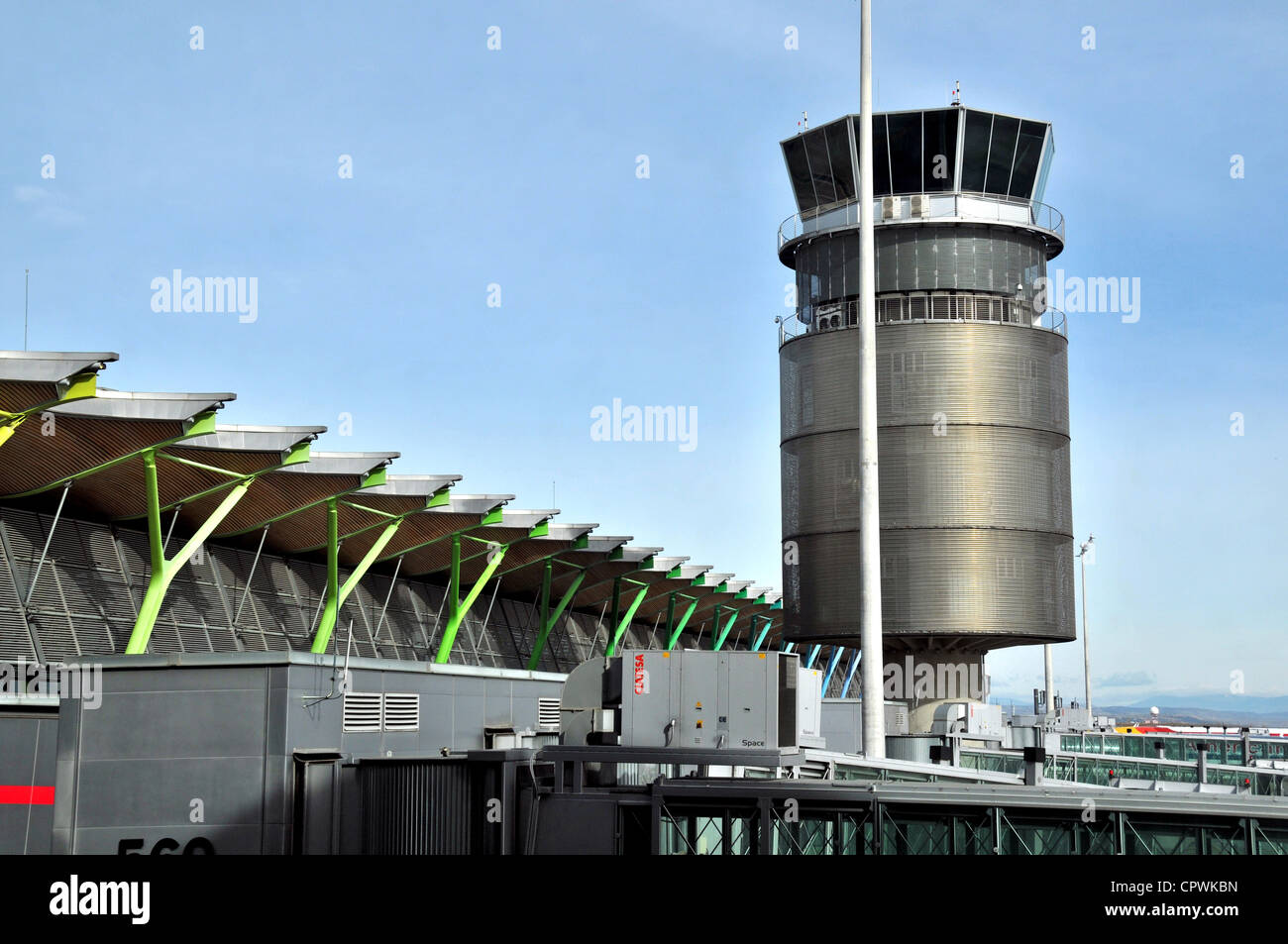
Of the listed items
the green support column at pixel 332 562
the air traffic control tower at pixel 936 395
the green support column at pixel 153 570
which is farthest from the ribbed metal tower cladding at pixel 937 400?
the green support column at pixel 153 570

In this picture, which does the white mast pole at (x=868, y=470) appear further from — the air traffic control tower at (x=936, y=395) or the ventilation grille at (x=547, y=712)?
the air traffic control tower at (x=936, y=395)

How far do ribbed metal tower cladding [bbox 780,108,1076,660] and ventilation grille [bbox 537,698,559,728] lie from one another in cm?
2606

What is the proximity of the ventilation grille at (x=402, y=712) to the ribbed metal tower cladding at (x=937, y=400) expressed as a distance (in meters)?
33.2

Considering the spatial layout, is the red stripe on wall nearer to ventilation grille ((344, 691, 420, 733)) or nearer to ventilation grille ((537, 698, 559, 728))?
ventilation grille ((344, 691, 420, 733))

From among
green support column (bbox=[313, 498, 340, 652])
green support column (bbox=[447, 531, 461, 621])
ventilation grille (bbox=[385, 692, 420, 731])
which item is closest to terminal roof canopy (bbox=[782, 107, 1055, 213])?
green support column (bbox=[447, 531, 461, 621])

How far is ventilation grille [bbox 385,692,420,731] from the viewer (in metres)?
24.2

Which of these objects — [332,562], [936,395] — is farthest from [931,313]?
[332,562]

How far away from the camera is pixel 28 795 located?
98.2 feet

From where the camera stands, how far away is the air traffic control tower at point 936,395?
2181 inches

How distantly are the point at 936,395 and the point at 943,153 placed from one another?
10.4 metres

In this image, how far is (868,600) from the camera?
39156mm

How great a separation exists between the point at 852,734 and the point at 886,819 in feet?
119
